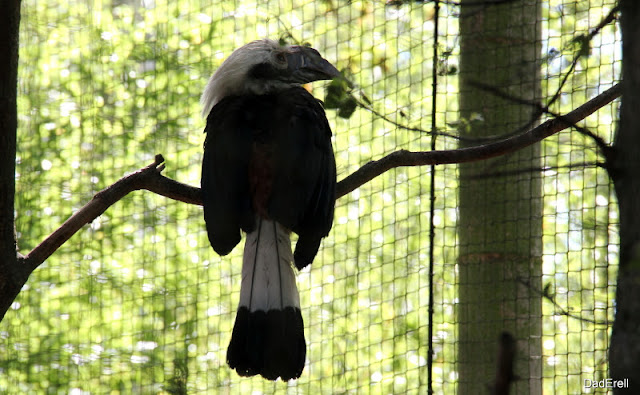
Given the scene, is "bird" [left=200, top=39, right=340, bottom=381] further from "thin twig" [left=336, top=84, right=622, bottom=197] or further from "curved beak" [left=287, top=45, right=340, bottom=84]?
"curved beak" [left=287, top=45, right=340, bottom=84]

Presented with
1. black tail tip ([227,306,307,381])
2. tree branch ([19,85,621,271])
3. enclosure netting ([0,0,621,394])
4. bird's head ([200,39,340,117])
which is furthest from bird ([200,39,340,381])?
enclosure netting ([0,0,621,394])

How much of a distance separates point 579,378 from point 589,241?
0.49 m

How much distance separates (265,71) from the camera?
2582 millimetres

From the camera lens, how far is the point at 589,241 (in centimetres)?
286

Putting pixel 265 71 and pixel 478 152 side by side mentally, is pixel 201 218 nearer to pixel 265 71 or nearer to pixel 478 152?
pixel 265 71

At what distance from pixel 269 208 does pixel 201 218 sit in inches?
64.6

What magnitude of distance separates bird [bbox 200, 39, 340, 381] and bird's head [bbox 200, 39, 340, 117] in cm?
24

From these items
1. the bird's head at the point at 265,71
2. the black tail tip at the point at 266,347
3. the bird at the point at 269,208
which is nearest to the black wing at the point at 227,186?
the bird at the point at 269,208

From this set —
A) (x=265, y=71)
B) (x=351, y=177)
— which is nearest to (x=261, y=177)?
(x=351, y=177)

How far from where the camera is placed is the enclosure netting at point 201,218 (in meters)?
3.17

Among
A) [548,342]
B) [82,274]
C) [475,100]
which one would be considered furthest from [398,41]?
[82,274]

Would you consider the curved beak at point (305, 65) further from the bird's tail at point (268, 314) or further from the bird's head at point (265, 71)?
the bird's tail at point (268, 314)

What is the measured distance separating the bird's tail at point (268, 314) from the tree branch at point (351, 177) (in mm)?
234

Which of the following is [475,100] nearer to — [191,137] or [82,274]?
[191,137]
